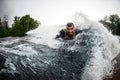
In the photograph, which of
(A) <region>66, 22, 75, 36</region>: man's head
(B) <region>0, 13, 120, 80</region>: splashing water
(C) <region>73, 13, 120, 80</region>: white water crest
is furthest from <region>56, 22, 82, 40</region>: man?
(C) <region>73, 13, 120, 80</region>: white water crest

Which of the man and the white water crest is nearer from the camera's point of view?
the white water crest

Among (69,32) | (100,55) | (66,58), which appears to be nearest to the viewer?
(66,58)

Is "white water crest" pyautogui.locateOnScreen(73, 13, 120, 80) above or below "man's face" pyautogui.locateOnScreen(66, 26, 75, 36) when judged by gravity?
below

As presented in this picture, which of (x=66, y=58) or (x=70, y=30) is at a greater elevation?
(x=70, y=30)

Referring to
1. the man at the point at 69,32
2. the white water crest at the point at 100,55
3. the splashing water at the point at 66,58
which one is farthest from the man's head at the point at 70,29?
the white water crest at the point at 100,55

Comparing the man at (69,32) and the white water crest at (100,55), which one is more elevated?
the man at (69,32)

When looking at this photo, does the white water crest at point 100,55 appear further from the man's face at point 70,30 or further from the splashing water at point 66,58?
the man's face at point 70,30

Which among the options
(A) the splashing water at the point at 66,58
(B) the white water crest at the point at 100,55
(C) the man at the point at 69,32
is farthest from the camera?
(C) the man at the point at 69,32

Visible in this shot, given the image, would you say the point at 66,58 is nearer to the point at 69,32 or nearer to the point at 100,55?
the point at 100,55

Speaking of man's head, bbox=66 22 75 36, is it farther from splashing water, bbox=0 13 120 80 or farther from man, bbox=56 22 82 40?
splashing water, bbox=0 13 120 80

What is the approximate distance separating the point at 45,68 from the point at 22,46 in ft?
3.98

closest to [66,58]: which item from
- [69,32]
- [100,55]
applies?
[100,55]

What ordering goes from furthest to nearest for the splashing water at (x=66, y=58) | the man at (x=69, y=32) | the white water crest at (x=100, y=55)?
the man at (x=69, y=32), the white water crest at (x=100, y=55), the splashing water at (x=66, y=58)

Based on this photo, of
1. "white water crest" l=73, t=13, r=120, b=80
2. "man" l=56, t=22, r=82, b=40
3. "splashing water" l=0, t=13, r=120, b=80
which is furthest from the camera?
"man" l=56, t=22, r=82, b=40
